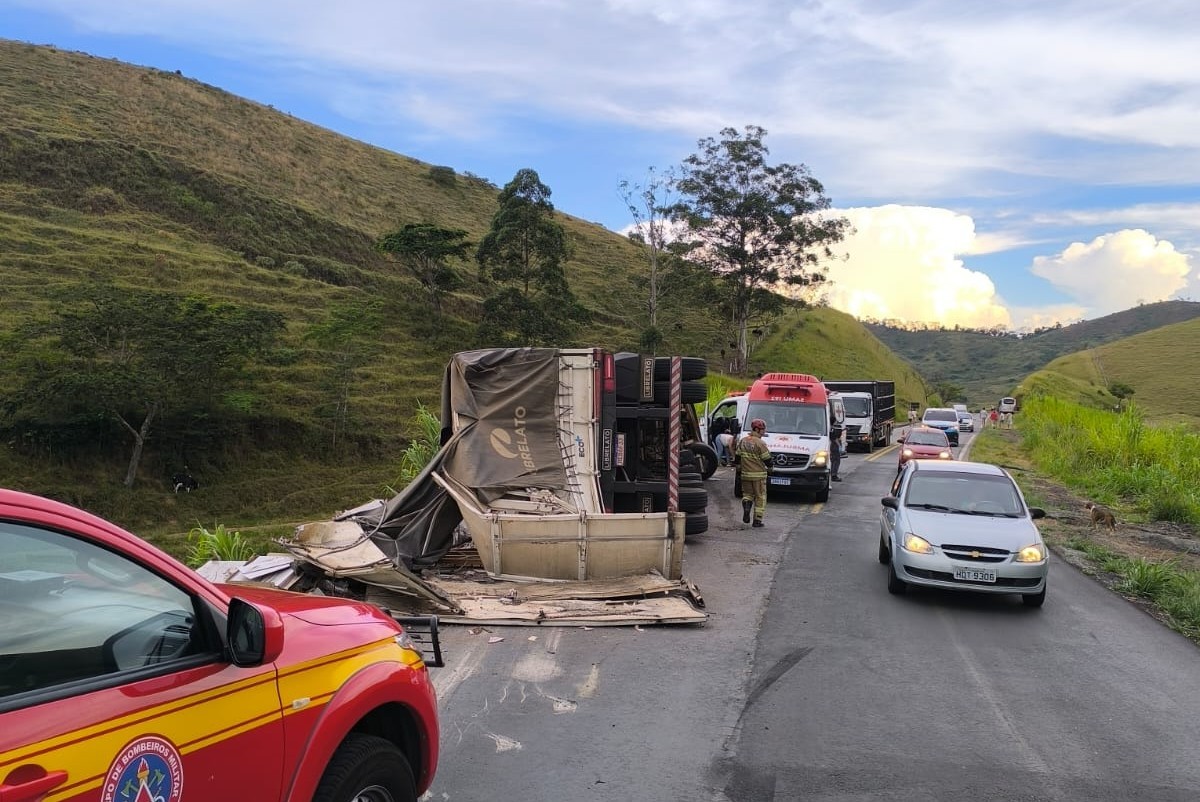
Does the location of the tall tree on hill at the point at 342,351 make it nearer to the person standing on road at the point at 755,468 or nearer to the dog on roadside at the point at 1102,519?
the person standing on road at the point at 755,468

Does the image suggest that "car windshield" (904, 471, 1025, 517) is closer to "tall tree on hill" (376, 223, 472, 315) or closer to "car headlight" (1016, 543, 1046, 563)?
"car headlight" (1016, 543, 1046, 563)

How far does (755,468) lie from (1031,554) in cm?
538

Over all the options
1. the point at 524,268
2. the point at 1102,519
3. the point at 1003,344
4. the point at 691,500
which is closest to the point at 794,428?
the point at 1102,519

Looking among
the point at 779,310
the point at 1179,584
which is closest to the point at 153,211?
the point at 779,310

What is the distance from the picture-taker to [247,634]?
8.74ft

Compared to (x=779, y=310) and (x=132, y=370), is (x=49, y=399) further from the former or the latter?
(x=779, y=310)

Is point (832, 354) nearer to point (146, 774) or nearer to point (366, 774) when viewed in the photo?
point (366, 774)

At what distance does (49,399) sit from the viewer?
28.4 metres

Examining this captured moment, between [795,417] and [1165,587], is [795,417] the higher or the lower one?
the higher one

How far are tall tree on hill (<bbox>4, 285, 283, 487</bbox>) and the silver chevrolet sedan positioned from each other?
2722cm

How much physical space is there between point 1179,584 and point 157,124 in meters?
68.4

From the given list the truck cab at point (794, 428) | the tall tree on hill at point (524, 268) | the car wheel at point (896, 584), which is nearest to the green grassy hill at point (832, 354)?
the tall tree on hill at point (524, 268)

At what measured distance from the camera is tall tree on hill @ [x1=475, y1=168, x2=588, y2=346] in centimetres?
4406

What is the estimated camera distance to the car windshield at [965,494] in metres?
9.85
